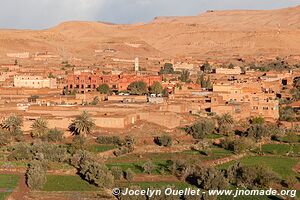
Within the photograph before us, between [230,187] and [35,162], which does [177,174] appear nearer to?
[230,187]

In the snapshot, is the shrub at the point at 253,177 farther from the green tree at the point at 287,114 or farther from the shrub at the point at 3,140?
the green tree at the point at 287,114

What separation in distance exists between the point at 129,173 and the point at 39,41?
67883 mm

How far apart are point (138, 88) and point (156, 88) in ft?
3.21

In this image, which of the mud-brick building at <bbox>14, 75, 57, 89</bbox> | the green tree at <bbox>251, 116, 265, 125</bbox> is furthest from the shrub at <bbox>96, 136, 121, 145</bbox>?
the mud-brick building at <bbox>14, 75, 57, 89</bbox>

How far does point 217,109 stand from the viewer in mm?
31594

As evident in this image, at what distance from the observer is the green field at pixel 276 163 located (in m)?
22.1

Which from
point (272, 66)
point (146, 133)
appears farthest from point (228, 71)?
point (146, 133)

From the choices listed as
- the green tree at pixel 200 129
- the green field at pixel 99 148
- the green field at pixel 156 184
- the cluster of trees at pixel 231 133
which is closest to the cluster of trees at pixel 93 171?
the green field at pixel 156 184

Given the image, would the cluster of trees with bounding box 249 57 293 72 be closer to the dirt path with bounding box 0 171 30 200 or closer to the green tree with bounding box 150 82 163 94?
the green tree with bounding box 150 82 163 94

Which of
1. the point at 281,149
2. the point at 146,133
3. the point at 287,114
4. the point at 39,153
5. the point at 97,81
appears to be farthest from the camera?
the point at 97,81

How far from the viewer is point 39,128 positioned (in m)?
26.8

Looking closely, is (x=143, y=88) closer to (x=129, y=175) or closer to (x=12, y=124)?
(x=12, y=124)

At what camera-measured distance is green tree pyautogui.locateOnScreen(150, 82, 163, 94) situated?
3888cm

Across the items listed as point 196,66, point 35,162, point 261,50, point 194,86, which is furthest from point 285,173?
point 261,50
